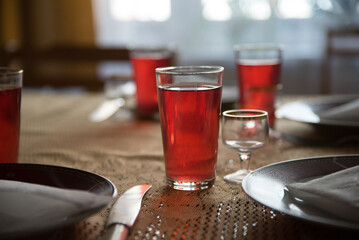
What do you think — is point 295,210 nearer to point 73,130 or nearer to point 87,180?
point 87,180

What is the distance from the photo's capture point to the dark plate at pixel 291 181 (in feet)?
1.87

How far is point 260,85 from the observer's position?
121 cm

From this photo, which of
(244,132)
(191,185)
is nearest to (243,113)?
(244,132)

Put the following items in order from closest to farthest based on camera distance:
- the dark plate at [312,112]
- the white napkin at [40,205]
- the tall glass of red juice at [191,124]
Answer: the white napkin at [40,205], the tall glass of red juice at [191,124], the dark plate at [312,112]

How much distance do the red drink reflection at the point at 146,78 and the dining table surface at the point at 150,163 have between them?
0.17 feet

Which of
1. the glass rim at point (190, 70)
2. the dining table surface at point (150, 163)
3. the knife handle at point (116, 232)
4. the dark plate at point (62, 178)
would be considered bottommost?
the dining table surface at point (150, 163)

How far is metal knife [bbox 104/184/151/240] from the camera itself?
0.58 meters

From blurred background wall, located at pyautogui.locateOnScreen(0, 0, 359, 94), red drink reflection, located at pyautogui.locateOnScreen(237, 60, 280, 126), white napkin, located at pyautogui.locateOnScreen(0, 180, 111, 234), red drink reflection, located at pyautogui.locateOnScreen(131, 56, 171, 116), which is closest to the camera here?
white napkin, located at pyautogui.locateOnScreen(0, 180, 111, 234)

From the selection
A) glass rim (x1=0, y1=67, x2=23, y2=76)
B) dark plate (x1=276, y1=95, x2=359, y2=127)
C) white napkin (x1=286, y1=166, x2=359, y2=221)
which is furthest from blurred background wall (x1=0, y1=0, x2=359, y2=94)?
white napkin (x1=286, y1=166, x2=359, y2=221)

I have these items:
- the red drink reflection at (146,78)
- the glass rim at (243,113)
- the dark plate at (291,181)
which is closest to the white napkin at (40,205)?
the dark plate at (291,181)

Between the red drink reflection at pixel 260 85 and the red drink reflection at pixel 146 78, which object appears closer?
the red drink reflection at pixel 260 85

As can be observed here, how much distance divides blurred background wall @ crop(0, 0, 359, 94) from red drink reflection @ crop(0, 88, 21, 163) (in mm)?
2580

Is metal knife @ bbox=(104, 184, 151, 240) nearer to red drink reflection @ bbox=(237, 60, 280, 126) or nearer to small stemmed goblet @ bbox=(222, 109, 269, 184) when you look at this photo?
small stemmed goblet @ bbox=(222, 109, 269, 184)

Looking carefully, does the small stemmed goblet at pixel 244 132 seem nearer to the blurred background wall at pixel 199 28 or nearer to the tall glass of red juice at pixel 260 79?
the tall glass of red juice at pixel 260 79
